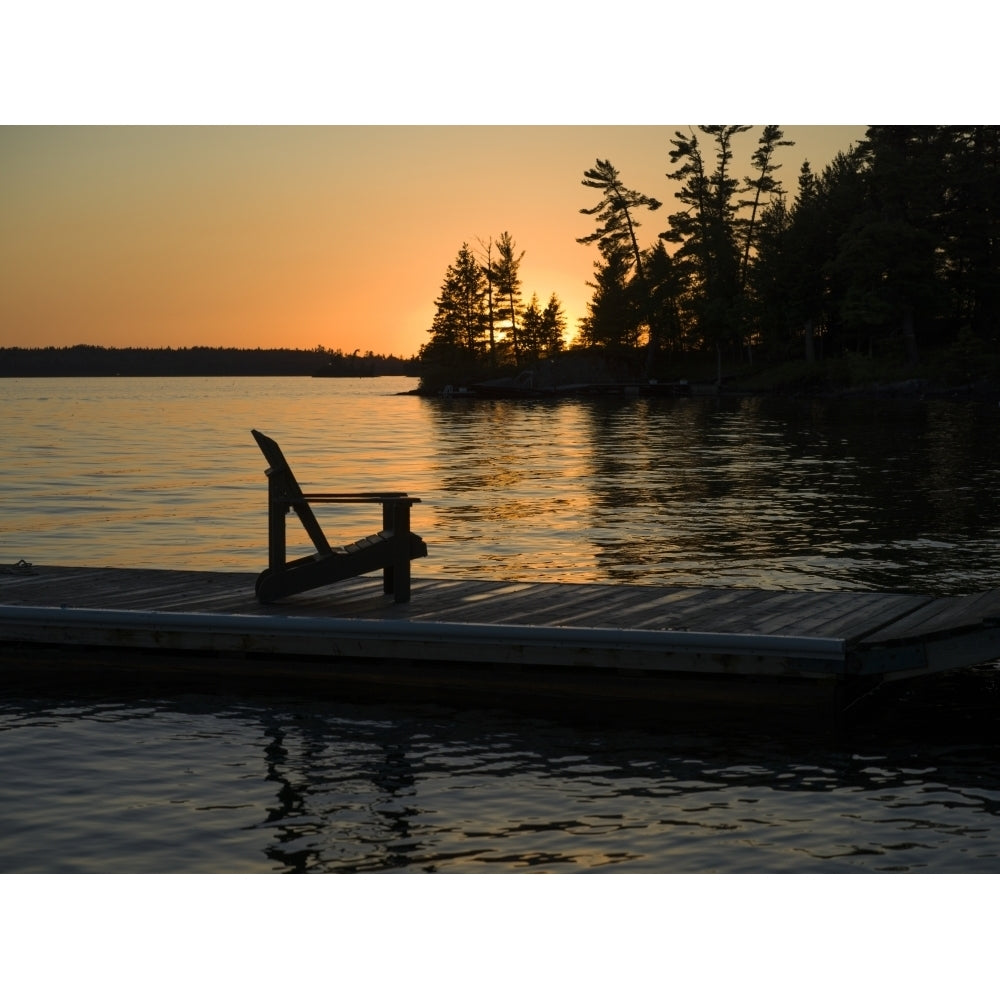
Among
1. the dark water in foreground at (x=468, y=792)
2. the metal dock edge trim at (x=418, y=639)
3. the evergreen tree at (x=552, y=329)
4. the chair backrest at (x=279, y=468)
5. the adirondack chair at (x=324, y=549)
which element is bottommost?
the dark water in foreground at (x=468, y=792)

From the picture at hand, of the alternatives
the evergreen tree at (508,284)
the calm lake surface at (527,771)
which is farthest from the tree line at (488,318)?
the calm lake surface at (527,771)

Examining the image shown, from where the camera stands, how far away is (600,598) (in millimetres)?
12812

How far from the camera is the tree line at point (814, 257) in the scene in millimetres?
80000

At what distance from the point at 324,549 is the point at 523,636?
2177mm

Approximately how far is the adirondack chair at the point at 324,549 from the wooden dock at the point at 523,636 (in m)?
0.22

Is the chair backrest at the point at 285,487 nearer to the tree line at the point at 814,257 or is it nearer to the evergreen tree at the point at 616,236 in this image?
the tree line at the point at 814,257

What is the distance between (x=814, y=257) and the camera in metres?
88.3

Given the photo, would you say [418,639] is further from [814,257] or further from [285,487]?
[814,257]

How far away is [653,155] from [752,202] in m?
9.41

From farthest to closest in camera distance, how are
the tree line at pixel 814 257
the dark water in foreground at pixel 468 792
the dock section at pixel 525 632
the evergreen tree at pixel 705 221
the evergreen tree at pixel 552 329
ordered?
the evergreen tree at pixel 552 329, the evergreen tree at pixel 705 221, the tree line at pixel 814 257, the dock section at pixel 525 632, the dark water in foreground at pixel 468 792

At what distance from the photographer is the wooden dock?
1070cm

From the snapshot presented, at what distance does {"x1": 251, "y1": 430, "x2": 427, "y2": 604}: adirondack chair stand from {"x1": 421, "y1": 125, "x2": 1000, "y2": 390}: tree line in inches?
2784
